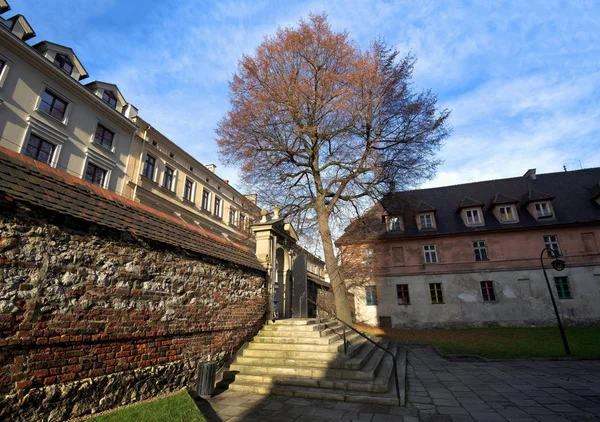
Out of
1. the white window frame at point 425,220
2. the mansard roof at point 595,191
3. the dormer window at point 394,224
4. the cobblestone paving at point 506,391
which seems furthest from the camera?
the dormer window at point 394,224

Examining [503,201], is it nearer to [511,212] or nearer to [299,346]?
[511,212]

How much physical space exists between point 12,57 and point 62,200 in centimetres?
1598

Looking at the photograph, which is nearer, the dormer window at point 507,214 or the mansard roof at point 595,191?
the mansard roof at point 595,191

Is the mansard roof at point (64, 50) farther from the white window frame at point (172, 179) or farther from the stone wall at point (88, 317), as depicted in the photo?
the stone wall at point (88, 317)

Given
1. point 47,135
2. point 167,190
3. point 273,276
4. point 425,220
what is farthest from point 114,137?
point 425,220

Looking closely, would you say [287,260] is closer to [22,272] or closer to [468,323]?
[22,272]

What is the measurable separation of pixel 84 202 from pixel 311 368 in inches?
241

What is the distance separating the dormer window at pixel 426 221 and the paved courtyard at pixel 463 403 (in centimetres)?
1714

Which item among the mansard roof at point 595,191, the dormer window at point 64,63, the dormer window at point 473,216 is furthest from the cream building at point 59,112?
the mansard roof at point 595,191

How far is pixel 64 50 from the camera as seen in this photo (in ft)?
55.0

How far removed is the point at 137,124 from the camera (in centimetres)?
2042

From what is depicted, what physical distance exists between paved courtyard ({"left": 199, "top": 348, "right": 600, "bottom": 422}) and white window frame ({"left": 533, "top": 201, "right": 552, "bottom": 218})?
18.7m

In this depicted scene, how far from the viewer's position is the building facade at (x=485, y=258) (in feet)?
69.1

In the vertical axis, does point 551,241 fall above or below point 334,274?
above
